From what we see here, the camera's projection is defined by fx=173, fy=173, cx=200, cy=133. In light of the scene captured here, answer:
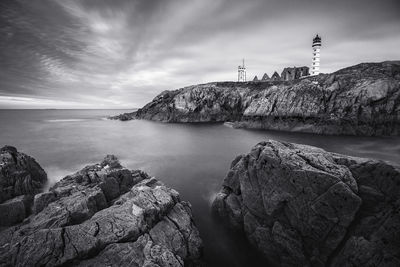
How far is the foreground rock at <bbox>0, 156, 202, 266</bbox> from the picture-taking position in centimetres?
618

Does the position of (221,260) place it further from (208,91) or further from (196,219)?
(208,91)

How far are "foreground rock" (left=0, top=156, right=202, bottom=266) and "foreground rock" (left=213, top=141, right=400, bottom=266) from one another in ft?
13.5

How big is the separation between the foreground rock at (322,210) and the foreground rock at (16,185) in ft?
42.9

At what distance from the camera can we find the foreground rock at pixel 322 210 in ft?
22.3

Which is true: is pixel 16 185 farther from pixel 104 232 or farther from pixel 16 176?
pixel 104 232

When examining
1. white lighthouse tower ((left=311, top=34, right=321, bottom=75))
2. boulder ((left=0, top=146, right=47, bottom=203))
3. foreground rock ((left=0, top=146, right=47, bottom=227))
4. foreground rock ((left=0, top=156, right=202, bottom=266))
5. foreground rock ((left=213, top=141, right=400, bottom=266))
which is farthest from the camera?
white lighthouse tower ((left=311, top=34, right=321, bottom=75))

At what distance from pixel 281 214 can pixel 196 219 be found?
6049 mm

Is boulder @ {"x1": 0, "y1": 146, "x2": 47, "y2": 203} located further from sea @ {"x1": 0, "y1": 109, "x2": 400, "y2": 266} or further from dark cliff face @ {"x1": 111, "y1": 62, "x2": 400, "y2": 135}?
dark cliff face @ {"x1": 111, "y1": 62, "x2": 400, "y2": 135}

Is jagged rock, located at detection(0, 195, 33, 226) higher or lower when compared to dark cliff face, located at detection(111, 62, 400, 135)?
lower

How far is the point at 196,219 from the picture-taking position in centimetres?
1255

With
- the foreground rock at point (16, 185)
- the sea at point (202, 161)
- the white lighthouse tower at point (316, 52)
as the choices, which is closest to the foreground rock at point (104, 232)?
the foreground rock at point (16, 185)

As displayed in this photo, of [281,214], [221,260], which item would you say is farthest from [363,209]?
[221,260]

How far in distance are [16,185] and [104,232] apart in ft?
32.1

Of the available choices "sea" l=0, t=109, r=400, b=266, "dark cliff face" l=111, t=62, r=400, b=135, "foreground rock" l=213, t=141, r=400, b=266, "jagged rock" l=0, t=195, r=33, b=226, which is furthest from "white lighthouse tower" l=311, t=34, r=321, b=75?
"jagged rock" l=0, t=195, r=33, b=226
